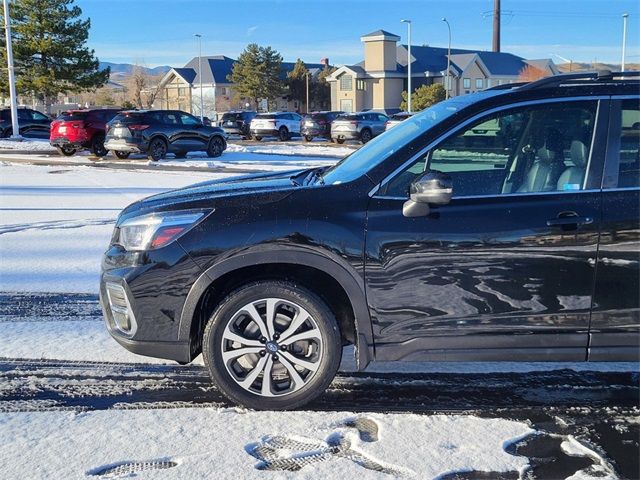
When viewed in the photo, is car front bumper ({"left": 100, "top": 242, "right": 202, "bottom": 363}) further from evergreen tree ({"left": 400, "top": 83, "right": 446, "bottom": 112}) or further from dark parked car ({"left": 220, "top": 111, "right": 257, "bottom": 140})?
evergreen tree ({"left": 400, "top": 83, "right": 446, "bottom": 112})

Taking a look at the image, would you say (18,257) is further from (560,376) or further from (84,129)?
(84,129)

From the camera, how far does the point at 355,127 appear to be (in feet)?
108

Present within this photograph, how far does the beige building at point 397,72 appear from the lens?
68938mm

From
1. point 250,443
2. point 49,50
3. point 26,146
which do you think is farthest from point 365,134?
point 250,443

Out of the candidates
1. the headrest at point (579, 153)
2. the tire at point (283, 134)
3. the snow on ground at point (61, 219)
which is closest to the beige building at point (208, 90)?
the tire at point (283, 134)

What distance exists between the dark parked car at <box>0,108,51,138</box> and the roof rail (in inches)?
1332

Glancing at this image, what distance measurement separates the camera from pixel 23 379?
450 cm

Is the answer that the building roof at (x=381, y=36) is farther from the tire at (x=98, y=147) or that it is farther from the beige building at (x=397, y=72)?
the tire at (x=98, y=147)

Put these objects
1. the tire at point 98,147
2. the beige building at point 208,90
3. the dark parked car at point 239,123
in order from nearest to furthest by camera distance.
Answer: the tire at point 98,147
the dark parked car at point 239,123
the beige building at point 208,90

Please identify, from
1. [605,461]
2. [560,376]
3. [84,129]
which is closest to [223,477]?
[605,461]

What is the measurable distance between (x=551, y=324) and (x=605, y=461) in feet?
2.60

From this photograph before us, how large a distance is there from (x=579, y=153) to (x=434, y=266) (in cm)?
113

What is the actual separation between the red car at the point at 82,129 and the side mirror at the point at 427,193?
21142 mm

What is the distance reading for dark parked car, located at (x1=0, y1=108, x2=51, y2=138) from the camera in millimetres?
33781
